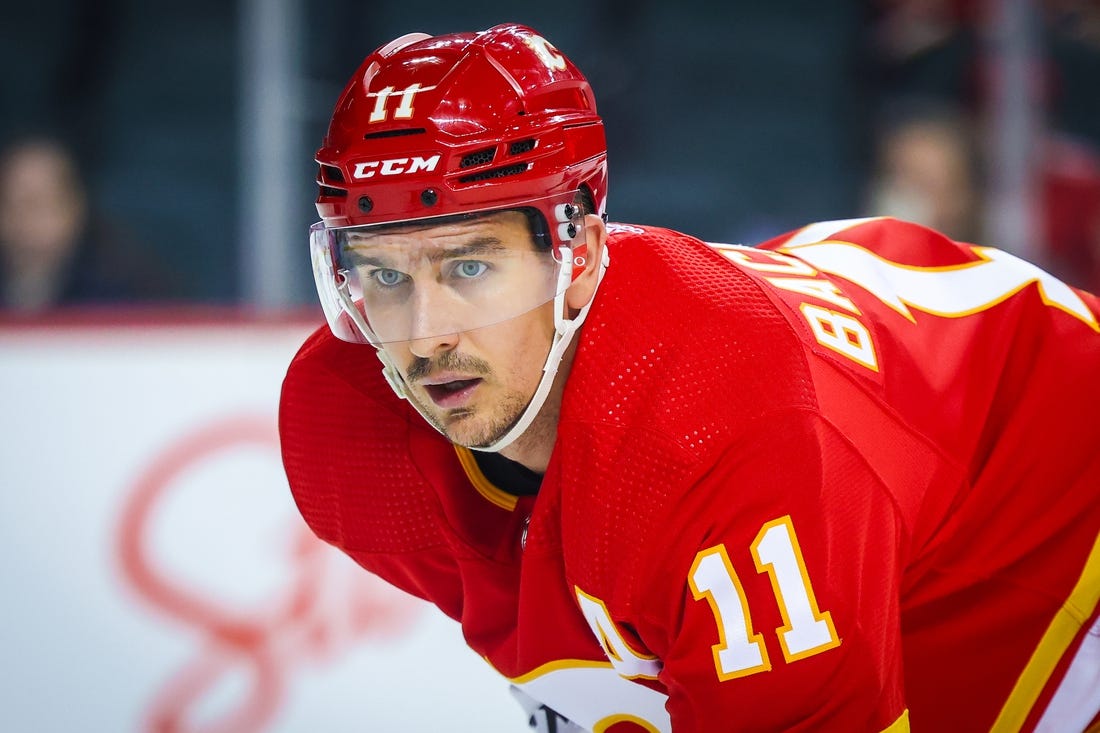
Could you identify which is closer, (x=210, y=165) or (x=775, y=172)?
(x=210, y=165)

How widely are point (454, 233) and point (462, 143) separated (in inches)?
4.3

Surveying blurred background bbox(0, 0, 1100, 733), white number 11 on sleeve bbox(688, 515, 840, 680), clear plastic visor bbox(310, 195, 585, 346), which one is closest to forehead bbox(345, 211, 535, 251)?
clear plastic visor bbox(310, 195, 585, 346)

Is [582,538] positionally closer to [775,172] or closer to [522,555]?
[522,555]

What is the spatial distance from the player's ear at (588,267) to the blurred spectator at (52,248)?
214 cm

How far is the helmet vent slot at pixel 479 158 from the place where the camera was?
1580mm

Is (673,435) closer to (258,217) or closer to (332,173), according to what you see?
(332,173)

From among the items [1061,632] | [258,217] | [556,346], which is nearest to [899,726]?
[1061,632]

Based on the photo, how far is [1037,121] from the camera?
396 centimetres

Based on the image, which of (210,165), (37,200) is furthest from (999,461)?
(210,165)

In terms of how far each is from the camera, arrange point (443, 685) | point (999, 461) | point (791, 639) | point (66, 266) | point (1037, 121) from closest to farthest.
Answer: point (791, 639), point (999, 461), point (443, 685), point (66, 266), point (1037, 121)

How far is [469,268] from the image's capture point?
1.63m

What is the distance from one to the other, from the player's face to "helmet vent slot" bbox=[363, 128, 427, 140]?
11cm

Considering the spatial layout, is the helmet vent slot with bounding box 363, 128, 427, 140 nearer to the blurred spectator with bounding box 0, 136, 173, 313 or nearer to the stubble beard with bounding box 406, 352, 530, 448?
the stubble beard with bounding box 406, 352, 530, 448

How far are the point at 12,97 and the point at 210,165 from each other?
2.12 feet
